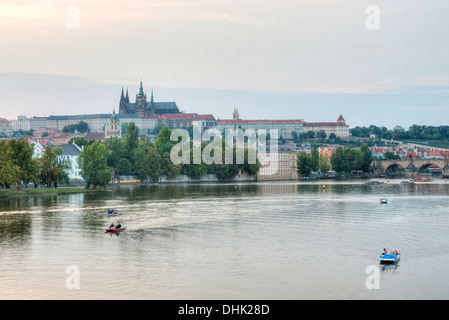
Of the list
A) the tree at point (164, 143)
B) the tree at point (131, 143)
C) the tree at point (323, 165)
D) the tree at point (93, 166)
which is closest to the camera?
the tree at point (93, 166)

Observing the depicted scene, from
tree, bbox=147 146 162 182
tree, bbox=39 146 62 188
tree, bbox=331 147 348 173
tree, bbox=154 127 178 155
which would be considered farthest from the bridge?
tree, bbox=39 146 62 188

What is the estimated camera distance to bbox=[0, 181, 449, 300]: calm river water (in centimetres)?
2350

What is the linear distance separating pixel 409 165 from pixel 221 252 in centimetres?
11081

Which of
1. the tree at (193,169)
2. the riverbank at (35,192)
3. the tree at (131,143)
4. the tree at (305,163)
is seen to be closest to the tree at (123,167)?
the tree at (131,143)

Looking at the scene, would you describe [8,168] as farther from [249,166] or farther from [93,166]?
[249,166]

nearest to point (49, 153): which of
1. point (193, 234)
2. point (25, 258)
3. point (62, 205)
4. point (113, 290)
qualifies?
point (62, 205)

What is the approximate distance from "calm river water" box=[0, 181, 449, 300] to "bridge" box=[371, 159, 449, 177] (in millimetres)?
83418

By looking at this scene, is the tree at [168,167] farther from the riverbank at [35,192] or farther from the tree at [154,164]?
the riverbank at [35,192]

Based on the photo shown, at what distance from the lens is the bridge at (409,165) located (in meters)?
132

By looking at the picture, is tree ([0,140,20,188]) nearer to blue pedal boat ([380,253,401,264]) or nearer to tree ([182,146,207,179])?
tree ([182,146,207,179])

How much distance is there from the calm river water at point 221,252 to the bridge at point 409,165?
83418mm

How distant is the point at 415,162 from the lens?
13325 cm

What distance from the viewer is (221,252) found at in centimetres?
3028
